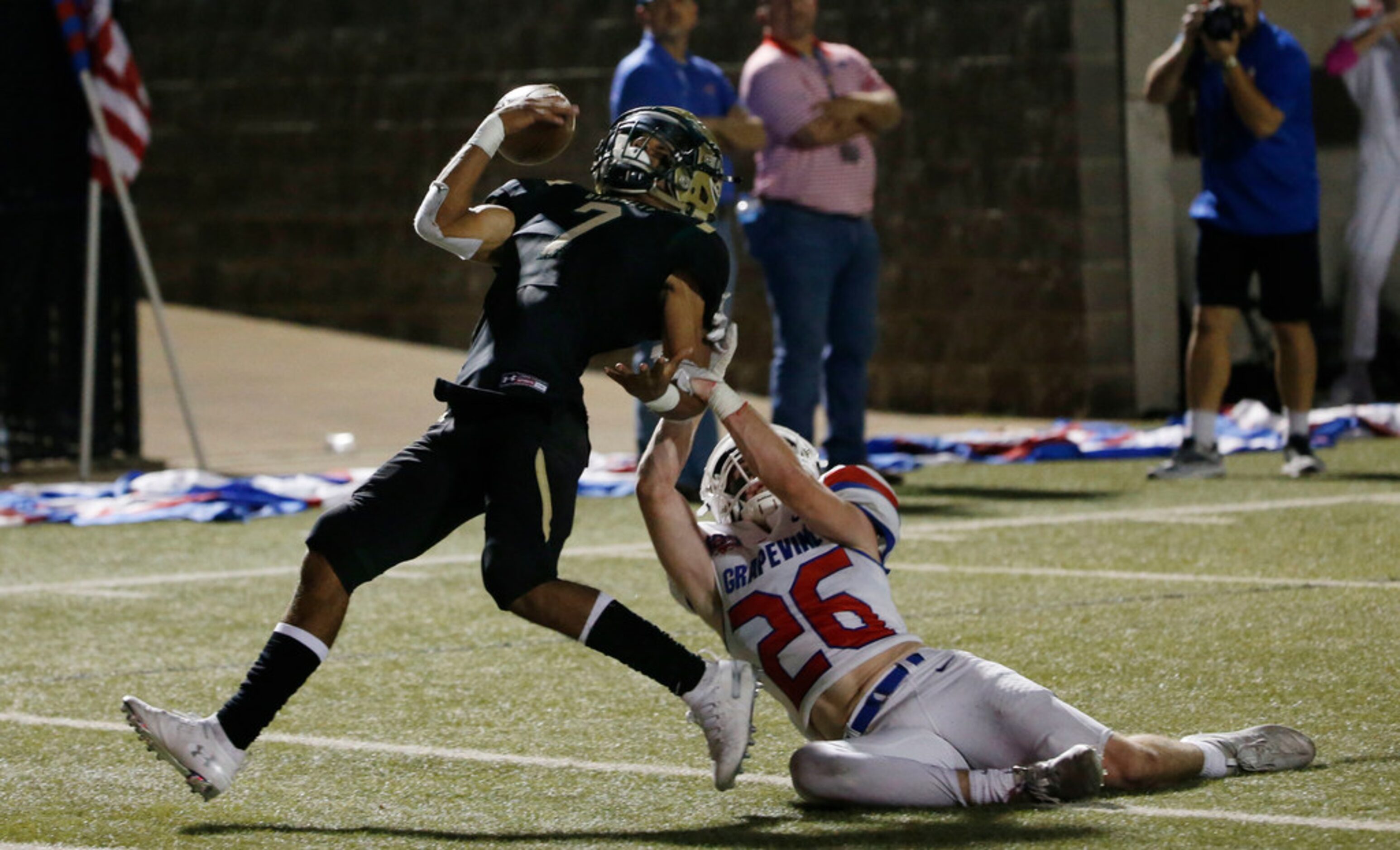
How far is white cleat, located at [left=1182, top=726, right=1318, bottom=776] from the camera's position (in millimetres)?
4734

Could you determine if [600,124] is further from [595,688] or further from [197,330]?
[595,688]

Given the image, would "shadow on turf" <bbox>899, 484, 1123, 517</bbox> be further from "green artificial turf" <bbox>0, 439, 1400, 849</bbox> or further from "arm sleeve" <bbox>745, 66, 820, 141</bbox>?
"arm sleeve" <bbox>745, 66, 820, 141</bbox>

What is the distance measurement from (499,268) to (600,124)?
10.6 metres

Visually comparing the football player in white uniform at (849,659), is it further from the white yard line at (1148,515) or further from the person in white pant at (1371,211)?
the person in white pant at (1371,211)

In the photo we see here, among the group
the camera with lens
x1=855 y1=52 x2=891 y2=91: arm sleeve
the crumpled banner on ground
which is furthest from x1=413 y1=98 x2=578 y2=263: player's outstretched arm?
the crumpled banner on ground

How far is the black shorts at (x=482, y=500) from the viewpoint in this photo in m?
4.89

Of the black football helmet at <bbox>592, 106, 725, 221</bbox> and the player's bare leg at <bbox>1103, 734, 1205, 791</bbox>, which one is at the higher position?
the black football helmet at <bbox>592, 106, 725, 221</bbox>

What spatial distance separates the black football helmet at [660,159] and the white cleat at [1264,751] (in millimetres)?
1717

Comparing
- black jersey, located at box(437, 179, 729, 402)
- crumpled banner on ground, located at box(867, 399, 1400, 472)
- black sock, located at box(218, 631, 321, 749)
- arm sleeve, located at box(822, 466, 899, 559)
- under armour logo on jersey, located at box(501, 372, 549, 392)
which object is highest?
black jersey, located at box(437, 179, 729, 402)

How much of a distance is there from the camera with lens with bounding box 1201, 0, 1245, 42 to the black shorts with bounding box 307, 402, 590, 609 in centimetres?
629

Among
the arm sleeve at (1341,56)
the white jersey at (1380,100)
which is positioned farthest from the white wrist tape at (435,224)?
the white jersey at (1380,100)

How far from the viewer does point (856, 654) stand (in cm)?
478

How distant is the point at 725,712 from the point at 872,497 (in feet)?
2.08

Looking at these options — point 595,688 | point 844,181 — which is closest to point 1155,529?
point 844,181
